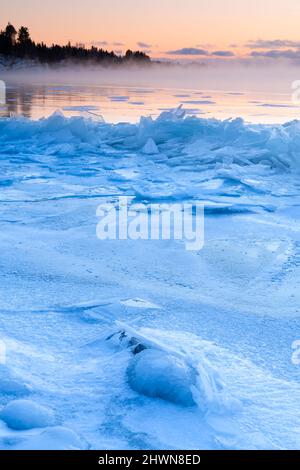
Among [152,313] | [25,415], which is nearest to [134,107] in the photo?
[152,313]

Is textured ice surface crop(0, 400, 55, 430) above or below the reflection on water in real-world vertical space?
below

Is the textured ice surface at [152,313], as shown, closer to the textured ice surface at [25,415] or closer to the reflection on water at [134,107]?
the textured ice surface at [25,415]

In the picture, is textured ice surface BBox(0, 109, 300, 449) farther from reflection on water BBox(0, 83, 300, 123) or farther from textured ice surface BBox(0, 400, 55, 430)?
reflection on water BBox(0, 83, 300, 123)

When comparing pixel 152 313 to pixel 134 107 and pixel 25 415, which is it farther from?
pixel 134 107

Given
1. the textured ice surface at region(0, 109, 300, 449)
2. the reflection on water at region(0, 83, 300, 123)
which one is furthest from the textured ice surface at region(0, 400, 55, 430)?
the reflection on water at region(0, 83, 300, 123)

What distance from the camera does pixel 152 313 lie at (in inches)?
108

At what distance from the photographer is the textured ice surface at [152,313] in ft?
5.88

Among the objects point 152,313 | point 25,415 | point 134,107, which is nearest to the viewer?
point 25,415

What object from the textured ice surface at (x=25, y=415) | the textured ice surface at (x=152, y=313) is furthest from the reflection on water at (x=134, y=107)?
the textured ice surface at (x=25, y=415)

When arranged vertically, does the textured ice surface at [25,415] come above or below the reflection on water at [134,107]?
below

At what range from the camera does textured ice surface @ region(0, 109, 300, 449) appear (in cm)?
179

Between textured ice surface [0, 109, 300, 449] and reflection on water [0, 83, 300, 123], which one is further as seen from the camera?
reflection on water [0, 83, 300, 123]

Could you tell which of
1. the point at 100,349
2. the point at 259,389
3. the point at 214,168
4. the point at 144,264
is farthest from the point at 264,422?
the point at 214,168

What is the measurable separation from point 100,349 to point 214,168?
17.2ft
